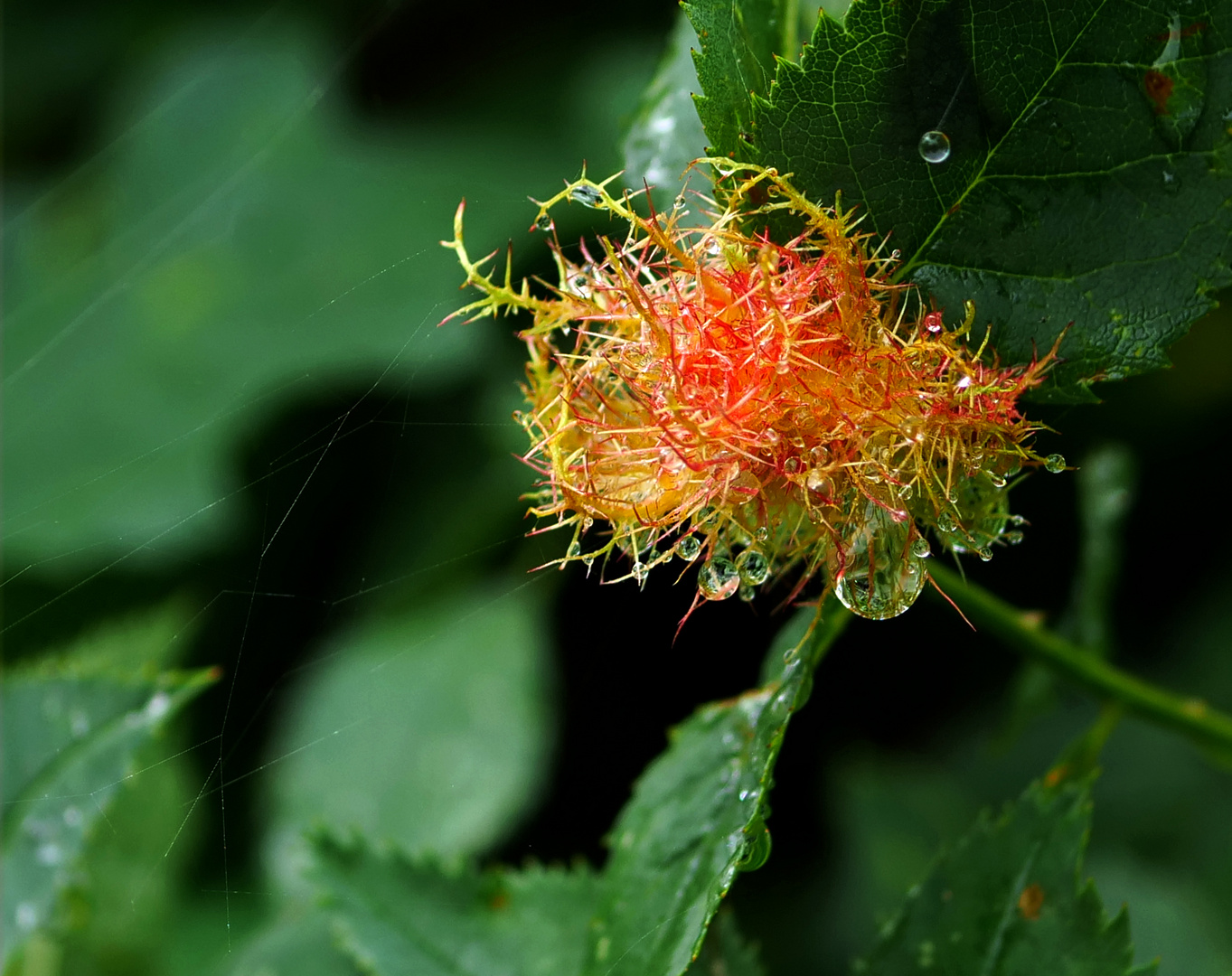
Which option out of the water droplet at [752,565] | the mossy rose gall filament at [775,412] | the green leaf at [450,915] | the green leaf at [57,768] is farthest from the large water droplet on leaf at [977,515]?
the green leaf at [57,768]

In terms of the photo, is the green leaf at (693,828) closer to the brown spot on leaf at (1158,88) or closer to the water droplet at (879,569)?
the water droplet at (879,569)

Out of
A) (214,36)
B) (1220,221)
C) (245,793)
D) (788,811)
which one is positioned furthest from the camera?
(214,36)

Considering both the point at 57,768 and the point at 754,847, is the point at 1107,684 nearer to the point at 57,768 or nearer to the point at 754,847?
the point at 754,847

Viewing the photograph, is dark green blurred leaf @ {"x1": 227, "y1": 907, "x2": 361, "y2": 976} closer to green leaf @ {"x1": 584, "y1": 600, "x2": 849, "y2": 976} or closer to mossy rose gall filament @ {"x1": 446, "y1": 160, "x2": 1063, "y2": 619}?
green leaf @ {"x1": 584, "y1": 600, "x2": 849, "y2": 976}

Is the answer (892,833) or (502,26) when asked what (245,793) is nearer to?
(892,833)

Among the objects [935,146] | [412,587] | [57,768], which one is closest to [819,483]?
[935,146]

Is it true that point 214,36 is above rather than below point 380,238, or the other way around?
above

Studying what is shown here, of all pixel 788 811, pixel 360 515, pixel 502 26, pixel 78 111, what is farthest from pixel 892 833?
pixel 78 111
